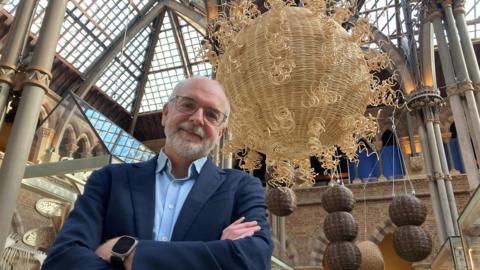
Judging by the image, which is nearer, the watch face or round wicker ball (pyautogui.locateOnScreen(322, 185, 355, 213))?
the watch face

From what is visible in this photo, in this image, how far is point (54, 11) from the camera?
450 cm

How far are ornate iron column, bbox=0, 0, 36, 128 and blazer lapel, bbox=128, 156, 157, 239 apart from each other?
3.62 meters

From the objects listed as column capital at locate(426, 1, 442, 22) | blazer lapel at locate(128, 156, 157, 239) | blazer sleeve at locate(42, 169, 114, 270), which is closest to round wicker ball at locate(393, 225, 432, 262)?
column capital at locate(426, 1, 442, 22)

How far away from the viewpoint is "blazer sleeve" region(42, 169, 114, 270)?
885 mm

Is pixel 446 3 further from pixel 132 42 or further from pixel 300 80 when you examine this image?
pixel 132 42

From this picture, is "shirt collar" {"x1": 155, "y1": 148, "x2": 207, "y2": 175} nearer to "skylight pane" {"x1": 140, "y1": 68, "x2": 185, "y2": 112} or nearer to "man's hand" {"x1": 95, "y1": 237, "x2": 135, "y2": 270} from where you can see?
"man's hand" {"x1": 95, "y1": 237, "x2": 135, "y2": 270}

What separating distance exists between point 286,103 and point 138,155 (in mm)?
1740

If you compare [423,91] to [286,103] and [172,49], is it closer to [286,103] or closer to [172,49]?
[286,103]

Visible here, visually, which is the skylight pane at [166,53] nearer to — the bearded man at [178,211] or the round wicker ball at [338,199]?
the round wicker ball at [338,199]

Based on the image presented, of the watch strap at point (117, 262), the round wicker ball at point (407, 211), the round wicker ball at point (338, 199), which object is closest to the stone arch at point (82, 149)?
the watch strap at point (117, 262)

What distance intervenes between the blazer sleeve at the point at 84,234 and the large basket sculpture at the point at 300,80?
120 cm

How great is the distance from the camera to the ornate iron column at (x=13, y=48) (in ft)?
13.5

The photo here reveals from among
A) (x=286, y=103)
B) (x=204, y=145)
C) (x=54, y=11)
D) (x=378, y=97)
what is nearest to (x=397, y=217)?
(x=378, y=97)

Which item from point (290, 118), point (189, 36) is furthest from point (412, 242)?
point (189, 36)
